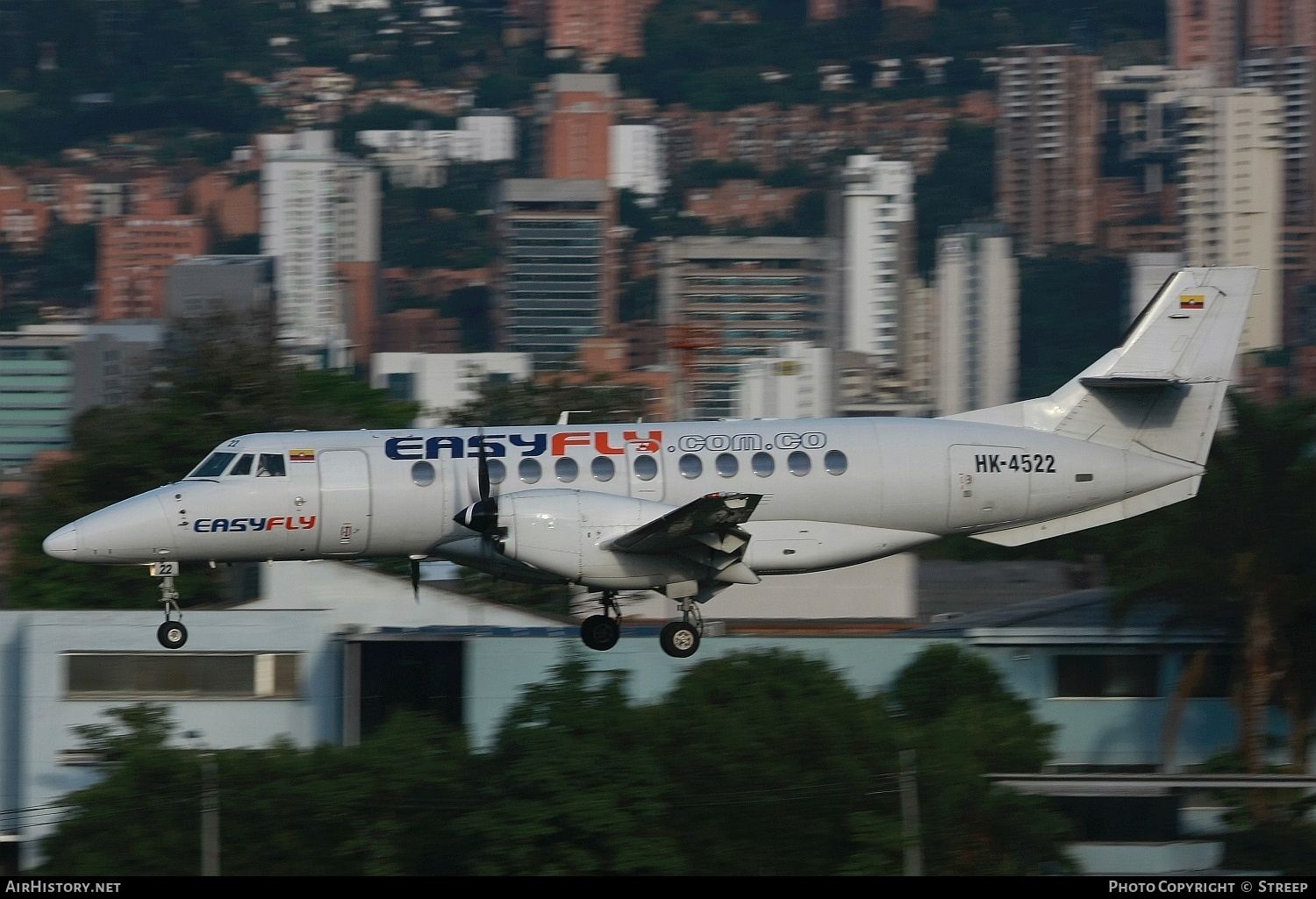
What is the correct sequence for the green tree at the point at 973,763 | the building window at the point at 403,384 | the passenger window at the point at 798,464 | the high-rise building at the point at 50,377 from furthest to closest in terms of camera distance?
1. the high-rise building at the point at 50,377
2. the building window at the point at 403,384
3. the passenger window at the point at 798,464
4. the green tree at the point at 973,763

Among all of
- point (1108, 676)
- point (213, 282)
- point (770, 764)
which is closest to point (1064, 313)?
point (213, 282)

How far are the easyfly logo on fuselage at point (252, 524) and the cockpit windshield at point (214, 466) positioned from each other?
63cm

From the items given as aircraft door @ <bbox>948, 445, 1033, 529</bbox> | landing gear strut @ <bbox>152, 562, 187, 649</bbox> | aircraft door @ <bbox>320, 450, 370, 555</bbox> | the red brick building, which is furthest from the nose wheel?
the red brick building

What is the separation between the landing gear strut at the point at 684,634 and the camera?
22.3 metres

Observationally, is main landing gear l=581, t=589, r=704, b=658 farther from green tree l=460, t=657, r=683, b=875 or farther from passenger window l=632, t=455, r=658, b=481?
passenger window l=632, t=455, r=658, b=481

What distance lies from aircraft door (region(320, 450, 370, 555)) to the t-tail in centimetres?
806

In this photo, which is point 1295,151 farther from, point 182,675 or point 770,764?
point 770,764

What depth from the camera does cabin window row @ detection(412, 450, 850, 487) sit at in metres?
22.3

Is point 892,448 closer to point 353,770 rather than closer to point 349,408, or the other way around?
point 353,770

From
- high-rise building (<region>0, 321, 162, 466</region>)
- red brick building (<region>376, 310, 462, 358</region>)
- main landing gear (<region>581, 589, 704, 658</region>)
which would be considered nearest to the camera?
main landing gear (<region>581, 589, 704, 658</region>)

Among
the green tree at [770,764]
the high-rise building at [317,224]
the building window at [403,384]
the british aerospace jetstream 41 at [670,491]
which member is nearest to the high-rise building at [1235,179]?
the building window at [403,384]

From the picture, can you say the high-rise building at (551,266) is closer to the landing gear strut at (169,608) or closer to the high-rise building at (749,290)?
the high-rise building at (749,290)

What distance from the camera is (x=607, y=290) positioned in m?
181

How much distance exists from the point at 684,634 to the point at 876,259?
6060 inches
